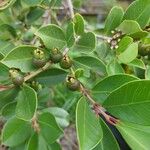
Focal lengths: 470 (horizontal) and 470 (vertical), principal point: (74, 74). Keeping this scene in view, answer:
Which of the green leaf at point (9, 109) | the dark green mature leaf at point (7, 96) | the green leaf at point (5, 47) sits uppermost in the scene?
the green leaf at point (5, 47)

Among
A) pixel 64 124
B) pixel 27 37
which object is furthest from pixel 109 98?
pixel 27 37

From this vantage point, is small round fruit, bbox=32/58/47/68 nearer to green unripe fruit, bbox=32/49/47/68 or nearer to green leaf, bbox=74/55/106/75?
green unripe fruit, bbox=32/49/47/68

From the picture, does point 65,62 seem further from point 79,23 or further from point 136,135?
point 136,135

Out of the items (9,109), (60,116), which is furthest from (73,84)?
(60,116)

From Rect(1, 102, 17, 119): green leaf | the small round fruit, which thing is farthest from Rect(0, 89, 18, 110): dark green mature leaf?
the small round fruit

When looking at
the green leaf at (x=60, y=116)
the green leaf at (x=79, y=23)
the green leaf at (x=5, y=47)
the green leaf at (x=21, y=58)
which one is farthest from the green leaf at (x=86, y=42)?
the green leaf at (x=60, y=116)

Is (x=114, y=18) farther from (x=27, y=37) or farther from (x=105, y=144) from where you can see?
(x=27, y=37)

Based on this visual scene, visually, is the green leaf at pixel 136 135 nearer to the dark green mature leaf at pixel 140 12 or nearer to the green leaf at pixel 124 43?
the green leaf at pixel 124 43
